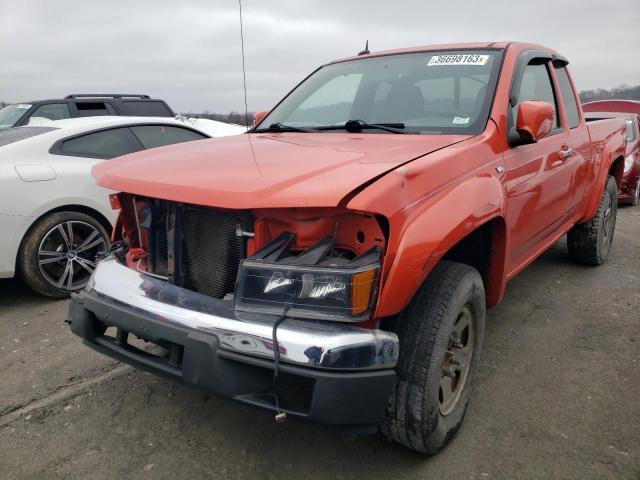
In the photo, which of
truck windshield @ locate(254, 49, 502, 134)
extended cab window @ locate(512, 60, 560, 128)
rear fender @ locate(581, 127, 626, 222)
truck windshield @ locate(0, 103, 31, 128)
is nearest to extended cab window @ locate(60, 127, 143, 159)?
truck windshield @ locate(254, 49, 502, 134)

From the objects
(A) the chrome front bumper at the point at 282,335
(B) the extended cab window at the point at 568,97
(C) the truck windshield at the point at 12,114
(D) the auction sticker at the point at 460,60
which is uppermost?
(D) the auction sticker at the point at 460,60

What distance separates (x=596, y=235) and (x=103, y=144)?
4505 millimetres

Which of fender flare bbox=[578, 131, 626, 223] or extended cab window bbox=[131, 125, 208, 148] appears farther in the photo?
extended cab window bbox=[131, 125, 208, 148]

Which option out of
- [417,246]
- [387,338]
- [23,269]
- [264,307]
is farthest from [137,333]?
[23,269]

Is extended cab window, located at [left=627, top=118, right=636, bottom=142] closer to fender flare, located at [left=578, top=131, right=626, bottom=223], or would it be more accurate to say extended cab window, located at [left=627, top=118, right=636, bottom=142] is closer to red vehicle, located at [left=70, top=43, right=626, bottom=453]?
fender flare, located at [left=578, top=131, right=626, bottom=223]

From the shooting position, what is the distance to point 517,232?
2955 millimetres

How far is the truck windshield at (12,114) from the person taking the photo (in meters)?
8.26

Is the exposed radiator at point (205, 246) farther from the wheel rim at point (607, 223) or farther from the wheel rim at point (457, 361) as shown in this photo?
the wheel rim at point (607, 223)

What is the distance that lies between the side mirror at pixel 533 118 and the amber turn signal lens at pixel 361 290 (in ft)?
4.73

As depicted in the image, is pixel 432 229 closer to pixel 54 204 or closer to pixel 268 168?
pixel 268 168

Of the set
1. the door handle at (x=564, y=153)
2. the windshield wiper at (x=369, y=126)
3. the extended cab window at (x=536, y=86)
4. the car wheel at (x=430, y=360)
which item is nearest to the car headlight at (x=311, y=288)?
the car wheel at (x=430, y=360)

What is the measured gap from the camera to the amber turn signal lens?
1.81 metres

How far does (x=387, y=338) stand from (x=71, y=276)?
3265mm

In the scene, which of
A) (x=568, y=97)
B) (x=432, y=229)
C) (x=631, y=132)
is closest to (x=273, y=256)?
(x=432, y=229)
